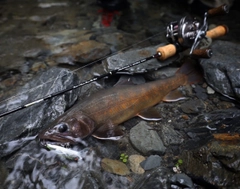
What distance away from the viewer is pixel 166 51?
4.48 m

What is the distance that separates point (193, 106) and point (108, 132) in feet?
4.78

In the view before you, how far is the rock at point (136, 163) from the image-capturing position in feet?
10.8

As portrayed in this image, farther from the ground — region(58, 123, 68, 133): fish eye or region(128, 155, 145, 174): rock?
region(58, 123, 68, 133): fish eye

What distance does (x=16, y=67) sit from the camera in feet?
17.6

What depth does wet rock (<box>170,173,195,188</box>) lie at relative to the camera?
2.91 metres

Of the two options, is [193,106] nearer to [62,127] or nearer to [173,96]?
[173,96]

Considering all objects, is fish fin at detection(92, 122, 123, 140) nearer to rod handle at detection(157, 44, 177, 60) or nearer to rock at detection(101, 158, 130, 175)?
rock at detection(101, 158, 130, 175)

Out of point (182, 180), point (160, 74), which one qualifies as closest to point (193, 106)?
point (160, 74)

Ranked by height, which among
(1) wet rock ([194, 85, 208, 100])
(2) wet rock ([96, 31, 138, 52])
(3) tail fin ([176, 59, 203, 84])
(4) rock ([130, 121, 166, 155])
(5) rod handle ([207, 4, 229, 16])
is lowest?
(4) rock ([130, 121, 166, 155])

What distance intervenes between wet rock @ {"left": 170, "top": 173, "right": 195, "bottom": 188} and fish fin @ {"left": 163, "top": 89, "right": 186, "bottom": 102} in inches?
60.3

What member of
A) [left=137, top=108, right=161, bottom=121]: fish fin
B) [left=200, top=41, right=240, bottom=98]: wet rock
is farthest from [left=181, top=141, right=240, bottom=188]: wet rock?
[left=200, top=41, right=240, bottom=98]: wet rock

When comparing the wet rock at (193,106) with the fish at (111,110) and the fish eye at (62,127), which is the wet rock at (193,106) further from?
the fish eye at (62,127)

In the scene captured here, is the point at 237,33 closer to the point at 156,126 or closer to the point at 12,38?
the point at 156,126

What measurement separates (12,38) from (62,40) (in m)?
1.21
